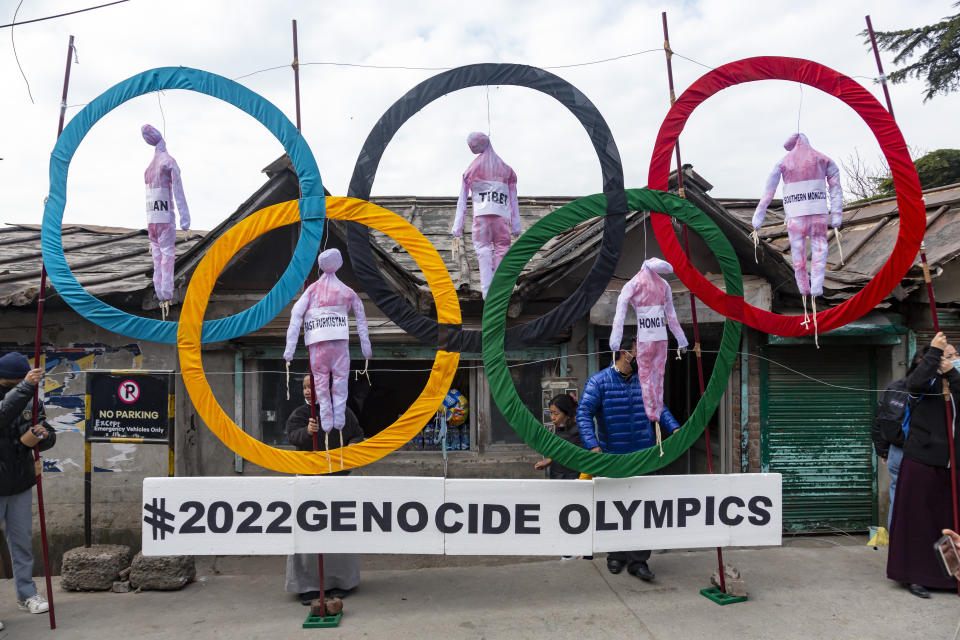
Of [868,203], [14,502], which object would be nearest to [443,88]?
[14,502]

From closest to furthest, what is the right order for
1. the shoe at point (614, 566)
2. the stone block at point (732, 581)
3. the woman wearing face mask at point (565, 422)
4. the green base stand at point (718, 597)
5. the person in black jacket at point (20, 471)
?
the person in black jacket at point (20, 471) → the green base stand at point (718, 597) → the stone block at point (732, 581) → the shoe at point (614, 566) → the woman wearing face mask at point (565, 422)

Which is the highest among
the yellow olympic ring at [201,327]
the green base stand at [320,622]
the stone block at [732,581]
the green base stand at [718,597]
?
the yellow olympic ring at [201,327]

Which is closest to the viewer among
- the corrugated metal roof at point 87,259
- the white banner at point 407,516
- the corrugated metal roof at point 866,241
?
the white banner at point 407,516

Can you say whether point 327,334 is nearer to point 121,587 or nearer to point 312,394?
point 312,394

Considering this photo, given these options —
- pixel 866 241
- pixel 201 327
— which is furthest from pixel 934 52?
pixel 201 327

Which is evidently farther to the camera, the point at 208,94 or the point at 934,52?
the point at 934,52

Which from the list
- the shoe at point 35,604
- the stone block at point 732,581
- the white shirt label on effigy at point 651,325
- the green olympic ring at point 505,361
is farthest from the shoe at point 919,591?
the shoe at point 35,604

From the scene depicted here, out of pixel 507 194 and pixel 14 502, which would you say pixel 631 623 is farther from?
pixel 14 502

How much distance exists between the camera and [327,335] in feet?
16.0

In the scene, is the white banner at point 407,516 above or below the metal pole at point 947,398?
below

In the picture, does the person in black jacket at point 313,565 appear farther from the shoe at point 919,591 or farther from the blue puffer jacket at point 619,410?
the shoe at point 919,591

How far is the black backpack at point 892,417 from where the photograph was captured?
5.42m

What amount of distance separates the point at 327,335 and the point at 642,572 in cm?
334

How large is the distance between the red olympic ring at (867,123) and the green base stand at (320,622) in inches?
145
